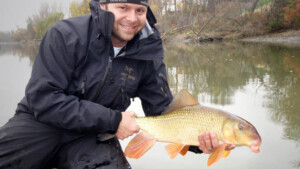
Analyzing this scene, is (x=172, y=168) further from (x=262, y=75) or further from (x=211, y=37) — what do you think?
(x=211, y=37)

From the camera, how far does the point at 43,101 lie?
84.0 inches

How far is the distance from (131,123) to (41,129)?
0.79 metres

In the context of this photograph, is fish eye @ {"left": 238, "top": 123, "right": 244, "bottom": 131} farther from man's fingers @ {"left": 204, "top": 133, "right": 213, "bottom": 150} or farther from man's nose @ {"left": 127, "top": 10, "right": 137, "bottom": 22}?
man's nose @ {"left": 127, "top": 10, "right": 137, "bottom": 22}

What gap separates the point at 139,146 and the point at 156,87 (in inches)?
28.9

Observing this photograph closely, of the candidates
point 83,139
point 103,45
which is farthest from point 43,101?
point 103,45

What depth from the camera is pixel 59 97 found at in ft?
7.09

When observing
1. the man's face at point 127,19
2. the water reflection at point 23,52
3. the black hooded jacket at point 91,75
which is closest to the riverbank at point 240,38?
the water reflection at point 23,52

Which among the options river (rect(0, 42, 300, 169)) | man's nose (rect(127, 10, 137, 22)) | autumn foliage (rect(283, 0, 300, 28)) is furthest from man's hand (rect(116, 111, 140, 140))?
autumn foliage (rect(283, 0, 300, 28))

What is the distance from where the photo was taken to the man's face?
2.48 meters

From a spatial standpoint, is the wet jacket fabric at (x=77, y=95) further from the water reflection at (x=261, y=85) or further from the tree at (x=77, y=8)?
the tree at (x=77, y=8)

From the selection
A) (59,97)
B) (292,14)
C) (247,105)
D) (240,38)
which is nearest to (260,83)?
(247,105)

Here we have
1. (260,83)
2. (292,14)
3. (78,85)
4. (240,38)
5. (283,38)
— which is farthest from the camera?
(240,38)

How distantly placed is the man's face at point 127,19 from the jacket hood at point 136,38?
0.28 feet

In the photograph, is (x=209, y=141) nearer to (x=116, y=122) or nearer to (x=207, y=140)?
(x=207, y=140)
